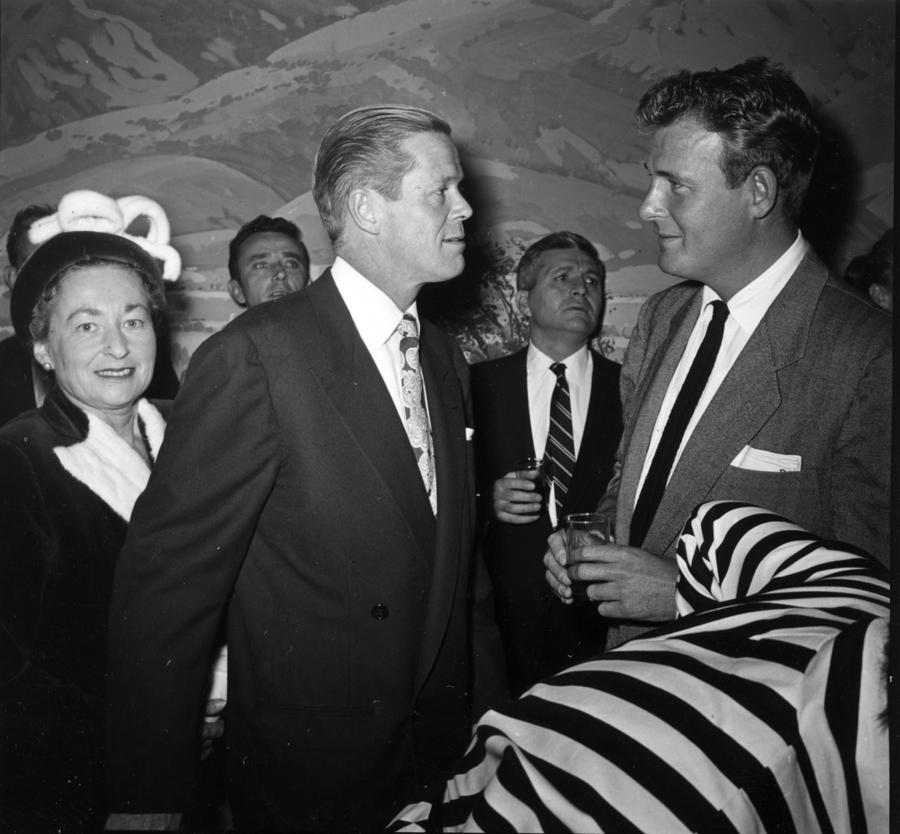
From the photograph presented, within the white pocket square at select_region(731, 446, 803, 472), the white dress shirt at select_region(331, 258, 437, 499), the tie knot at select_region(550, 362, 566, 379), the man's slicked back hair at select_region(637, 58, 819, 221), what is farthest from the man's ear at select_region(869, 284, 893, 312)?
the white dress shirt at select_region(331, 258, 437, 499)

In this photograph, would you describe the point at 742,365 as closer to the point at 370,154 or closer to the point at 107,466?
the point at 370,154

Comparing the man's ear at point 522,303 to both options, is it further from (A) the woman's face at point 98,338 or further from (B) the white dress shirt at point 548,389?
(A) the woman's face at point 98,338

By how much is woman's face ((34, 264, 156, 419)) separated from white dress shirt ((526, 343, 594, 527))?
1.75 m

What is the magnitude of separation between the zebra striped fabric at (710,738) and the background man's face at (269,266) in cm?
272

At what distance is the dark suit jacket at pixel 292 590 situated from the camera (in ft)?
4.35

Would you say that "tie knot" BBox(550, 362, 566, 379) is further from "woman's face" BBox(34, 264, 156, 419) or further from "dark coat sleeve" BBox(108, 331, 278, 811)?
"dark coat sleeve" BBox(108, 331, 278, 811)

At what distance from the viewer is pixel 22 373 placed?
6.46 ft

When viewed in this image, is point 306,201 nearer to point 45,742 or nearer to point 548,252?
point 548,252

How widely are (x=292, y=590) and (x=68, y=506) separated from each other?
0.66 metres

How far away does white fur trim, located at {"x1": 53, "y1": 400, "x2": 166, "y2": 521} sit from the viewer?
5.74 ft

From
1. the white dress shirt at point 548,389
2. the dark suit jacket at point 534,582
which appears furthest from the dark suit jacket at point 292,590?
the white dress shirt at point 548,389

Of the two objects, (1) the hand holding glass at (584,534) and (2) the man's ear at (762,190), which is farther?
(2) the man's ear at (762,190)

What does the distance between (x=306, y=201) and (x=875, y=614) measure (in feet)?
10.2

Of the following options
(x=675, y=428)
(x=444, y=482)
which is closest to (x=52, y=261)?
(x=444, y=482)
